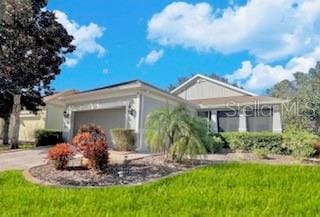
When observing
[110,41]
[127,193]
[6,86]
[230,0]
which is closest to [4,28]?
[6,86]

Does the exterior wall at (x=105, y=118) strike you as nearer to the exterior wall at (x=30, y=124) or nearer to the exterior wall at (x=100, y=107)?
the exterior wall at (x=100, y=107)

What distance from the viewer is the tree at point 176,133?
12.5m

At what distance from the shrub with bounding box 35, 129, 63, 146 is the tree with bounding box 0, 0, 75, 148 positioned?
1.83 metres

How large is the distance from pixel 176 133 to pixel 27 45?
42.0ft

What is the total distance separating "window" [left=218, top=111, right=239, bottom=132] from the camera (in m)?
25.3

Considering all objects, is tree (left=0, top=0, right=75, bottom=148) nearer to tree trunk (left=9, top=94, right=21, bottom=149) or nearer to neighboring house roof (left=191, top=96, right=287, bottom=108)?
tree trunk (left=9, top=94, right=21, bottom=149)

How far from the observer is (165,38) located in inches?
757

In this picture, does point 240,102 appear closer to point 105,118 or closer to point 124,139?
point 105,118

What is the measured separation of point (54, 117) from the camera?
3069cm

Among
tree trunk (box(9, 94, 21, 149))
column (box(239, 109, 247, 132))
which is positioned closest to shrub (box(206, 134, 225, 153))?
column (box(239, 109, 247, 132))

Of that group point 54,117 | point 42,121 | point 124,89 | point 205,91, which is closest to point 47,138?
point 54,117

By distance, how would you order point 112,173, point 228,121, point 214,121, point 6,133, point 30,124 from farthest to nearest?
point 30,124
point 6,133
point 214,121
point 228,121
point 112,173

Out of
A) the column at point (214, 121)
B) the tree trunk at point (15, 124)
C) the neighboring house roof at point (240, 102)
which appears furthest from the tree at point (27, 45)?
the column at point (214, 121)

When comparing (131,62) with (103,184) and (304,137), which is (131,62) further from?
(103,184)
